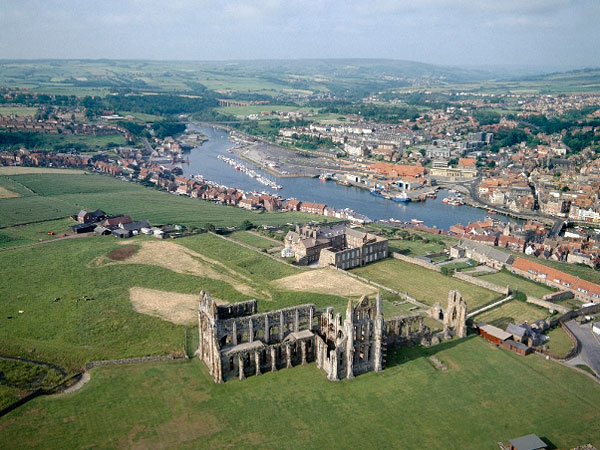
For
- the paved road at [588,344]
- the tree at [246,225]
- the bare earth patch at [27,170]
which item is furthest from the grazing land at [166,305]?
the bare earth patch at [27,170]

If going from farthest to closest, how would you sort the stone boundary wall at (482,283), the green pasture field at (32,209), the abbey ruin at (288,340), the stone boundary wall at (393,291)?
the green pasture field at (32,209) < the stone boundary wall at (482,283) < the stone boundary wall at (393,291) < the abbey ruin at (288,340)

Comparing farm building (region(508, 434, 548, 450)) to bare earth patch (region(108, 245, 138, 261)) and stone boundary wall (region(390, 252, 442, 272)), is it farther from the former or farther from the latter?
bare earth patch (region(108, 245, 138, 261))

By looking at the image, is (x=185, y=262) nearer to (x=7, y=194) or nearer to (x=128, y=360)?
(x=128, y=360)

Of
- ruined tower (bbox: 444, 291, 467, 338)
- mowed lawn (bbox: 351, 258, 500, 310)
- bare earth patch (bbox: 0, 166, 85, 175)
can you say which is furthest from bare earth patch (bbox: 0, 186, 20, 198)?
ruined tower (bbox: 444, 291, 467, 338)

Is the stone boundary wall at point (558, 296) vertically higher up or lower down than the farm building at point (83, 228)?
lower down

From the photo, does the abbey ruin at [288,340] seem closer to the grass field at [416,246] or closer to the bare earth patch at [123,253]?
the bare earth patch at [123,253]

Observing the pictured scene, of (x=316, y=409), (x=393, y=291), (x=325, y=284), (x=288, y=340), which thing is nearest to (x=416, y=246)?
(x=393, y=291)
